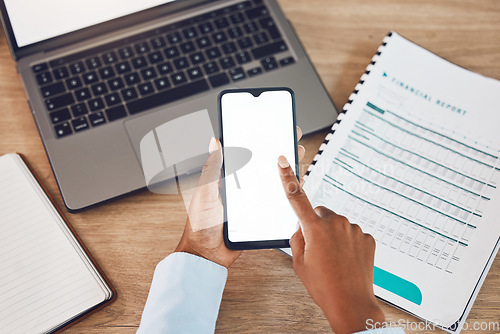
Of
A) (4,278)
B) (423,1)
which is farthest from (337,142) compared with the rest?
(4,278)

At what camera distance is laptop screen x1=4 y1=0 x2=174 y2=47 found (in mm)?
614

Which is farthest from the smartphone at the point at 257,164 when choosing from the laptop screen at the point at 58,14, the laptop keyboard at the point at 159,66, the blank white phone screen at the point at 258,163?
the laptop screen at the point at 58,14

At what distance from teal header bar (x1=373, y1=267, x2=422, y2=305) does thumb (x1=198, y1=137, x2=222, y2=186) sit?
9.5 inches

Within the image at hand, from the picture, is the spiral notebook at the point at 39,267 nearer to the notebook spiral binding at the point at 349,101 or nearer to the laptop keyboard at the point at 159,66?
the laptop keyboard at the point at 159,66

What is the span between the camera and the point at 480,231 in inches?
23.0

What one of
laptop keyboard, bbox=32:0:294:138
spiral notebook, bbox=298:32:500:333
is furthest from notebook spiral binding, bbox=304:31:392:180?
laptop keyboard, bbox=32:0:294:138

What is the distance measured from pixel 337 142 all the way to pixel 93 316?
15.9 inches

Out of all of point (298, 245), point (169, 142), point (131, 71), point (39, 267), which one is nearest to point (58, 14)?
point (131, 71)

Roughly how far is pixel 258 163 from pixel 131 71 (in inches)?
10.2

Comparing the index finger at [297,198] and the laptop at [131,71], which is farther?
the laptop at [131,71]

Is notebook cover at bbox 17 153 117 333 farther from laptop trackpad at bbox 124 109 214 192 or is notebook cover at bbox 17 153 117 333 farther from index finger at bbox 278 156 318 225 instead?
index finger at bbox 278 156 318 225

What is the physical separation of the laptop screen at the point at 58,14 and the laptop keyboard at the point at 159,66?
39mm

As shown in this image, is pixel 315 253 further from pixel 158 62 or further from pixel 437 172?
pixel 158 62

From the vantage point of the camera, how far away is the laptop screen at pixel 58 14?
614mm
